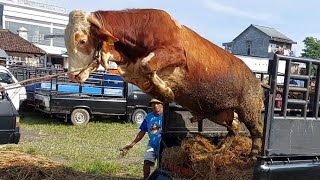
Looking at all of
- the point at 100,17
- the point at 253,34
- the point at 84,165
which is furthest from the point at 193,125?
the point at 253,34

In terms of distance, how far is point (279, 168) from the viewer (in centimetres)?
318

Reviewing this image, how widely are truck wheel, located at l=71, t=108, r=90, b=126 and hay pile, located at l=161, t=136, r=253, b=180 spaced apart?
Result: 9.58 m

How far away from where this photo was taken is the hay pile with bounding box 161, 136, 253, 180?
3.94m

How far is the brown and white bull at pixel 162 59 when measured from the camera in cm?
333

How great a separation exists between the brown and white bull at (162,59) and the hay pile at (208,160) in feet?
0.72

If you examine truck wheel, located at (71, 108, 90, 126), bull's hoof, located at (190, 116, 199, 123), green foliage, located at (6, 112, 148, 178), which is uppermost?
bull's hoof, located at (190, 116, 199, 123)

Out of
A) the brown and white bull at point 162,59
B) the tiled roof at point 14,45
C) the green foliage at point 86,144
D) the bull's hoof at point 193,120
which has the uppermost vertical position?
the tiled roof at point 14,45

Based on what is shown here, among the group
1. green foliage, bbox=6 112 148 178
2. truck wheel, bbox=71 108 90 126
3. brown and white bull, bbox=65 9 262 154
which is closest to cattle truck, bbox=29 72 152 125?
truck wheel, bbox=71 108 90 126

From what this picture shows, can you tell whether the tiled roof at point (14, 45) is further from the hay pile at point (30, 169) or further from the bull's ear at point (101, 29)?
the bull's ear at point (101, 29)

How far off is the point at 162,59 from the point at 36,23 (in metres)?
51.4

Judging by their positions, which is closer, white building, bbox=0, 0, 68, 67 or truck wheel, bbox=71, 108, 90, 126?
truck wheel, bbox=71, 108, 90, 126

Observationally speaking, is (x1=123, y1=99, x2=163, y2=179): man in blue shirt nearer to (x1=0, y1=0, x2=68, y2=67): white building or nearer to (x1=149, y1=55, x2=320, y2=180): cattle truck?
(x1=149, y1=55, x2=320, y2=180): cattle truck

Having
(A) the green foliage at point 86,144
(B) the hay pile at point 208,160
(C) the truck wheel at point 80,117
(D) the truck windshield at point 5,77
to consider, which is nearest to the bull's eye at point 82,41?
(B) the hay pile at point 208,160

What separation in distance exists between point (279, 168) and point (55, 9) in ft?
185
